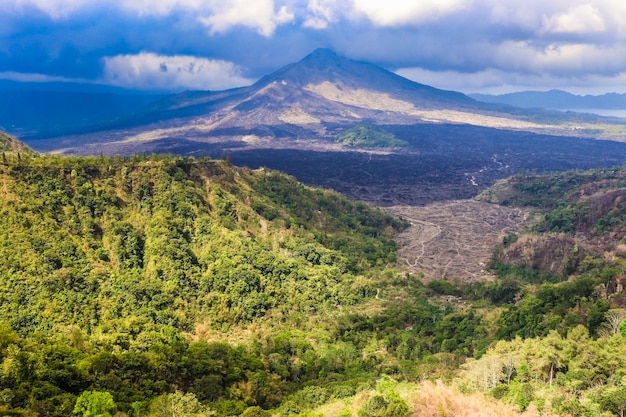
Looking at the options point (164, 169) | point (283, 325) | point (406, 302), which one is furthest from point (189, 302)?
point (406, 302)

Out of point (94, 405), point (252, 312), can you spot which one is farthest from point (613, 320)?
point (94, 405)

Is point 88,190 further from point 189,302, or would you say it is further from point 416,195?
point 416,195

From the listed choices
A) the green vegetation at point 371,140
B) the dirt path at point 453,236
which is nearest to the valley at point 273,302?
the dirt path at point 453,236

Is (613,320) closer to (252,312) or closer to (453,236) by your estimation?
(252,312)

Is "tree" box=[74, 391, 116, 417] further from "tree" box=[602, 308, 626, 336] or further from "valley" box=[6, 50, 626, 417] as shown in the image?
"tree" box=[602, 308, 626, 336]

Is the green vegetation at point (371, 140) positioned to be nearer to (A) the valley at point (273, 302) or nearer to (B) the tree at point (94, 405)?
(A) the valley at point (273, 302)

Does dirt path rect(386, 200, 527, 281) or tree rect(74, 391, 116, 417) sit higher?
tree rect(74, 391, 116, 417)

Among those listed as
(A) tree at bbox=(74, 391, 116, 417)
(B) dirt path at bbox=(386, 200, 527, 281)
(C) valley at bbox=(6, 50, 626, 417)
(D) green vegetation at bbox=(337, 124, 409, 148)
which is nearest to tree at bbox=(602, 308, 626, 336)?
(C) valley at bbox=(6, 50, 626, 417)
